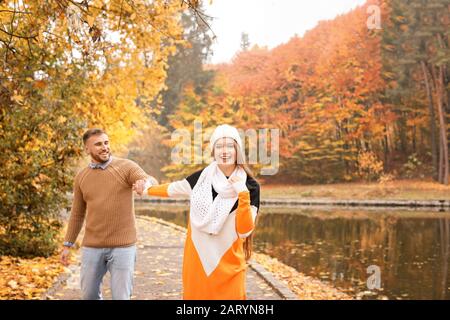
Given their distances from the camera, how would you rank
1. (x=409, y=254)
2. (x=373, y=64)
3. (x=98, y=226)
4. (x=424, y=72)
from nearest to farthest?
(x=98, y=226), (x=409, y=254), (x=424, y=72), (x=373, y=64)

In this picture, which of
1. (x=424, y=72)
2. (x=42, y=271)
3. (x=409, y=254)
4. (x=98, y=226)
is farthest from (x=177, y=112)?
(x=98, y=226)

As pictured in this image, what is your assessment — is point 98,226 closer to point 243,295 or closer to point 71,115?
point 243,295

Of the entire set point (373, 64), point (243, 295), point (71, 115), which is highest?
point (373, 64)

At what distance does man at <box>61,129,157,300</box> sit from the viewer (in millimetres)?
4715

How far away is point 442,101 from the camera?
34.5 m

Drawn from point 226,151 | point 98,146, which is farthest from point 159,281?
point 226,151

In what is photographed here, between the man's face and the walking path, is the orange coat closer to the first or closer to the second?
the man's face

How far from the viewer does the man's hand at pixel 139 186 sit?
457 cm

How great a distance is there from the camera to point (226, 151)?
4141 millimetres

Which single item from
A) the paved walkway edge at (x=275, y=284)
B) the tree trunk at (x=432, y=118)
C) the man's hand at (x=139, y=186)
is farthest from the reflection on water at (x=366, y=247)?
the tree trunk at (x=432, y=118)

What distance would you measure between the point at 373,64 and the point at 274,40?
9.50m

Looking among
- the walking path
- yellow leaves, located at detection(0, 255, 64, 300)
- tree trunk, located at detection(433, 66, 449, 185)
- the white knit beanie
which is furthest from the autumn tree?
tree trunk, located at detection(433, 66, 449, 185)

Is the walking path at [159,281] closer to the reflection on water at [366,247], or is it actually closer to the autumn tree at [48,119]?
the autumn tree at [48,119]

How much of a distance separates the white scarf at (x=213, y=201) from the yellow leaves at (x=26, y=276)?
12.3ft
